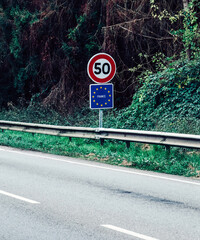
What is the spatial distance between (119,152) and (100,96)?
186cm

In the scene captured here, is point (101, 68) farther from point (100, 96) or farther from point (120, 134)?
point (120, 134)

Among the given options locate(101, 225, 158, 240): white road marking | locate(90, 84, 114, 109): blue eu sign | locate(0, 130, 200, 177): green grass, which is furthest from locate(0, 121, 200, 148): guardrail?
locate(101, 225, 158, 240): white road marking

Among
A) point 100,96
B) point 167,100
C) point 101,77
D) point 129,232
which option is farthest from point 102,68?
point 129,232

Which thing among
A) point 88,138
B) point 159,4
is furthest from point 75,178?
point 159,4

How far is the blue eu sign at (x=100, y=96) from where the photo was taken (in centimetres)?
1437

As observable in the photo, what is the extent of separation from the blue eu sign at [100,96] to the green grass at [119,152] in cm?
132

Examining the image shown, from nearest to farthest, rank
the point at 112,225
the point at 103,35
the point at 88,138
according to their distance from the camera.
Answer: the point at 112,225 < the point at 88,138 < the point at 103,35

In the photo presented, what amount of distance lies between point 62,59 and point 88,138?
10.7 meters

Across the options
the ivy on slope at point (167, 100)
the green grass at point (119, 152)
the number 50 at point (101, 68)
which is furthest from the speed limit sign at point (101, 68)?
the ivy on slope at point (167, 100)

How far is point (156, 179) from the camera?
10250 mm

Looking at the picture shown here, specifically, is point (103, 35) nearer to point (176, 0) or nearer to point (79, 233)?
point (176, 0)

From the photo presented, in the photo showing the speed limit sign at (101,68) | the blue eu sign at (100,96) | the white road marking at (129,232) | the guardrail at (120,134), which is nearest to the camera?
the white road marking at (129,232)

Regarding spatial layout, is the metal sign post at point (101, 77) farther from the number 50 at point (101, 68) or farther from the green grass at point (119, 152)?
the green grass at point (119, 152)

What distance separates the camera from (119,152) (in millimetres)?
13836
